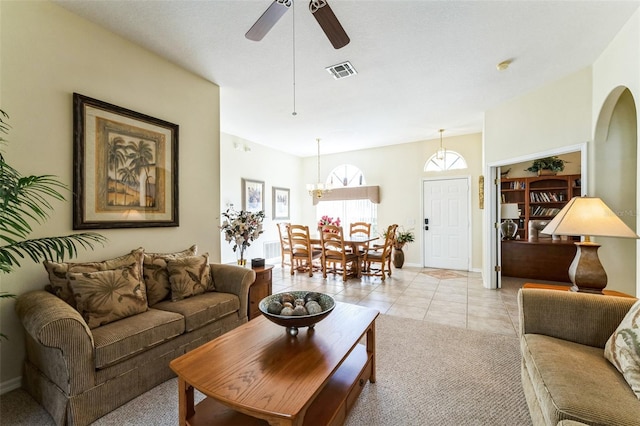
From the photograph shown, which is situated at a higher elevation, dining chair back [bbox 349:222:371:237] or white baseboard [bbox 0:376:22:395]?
dining chair back [bbox 349:222:371:237]

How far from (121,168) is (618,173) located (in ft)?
15.9

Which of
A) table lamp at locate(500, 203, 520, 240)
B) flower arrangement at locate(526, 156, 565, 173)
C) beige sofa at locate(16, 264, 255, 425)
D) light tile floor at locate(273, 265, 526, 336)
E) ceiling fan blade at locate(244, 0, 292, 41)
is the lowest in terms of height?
light tile floor at locate(273, 265, 526, 336)

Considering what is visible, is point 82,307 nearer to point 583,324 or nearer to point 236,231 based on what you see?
point 236,231

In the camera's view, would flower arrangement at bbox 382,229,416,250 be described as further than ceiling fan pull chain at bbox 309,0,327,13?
Yes

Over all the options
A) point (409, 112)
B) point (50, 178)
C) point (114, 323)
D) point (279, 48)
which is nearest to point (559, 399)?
point (114, 323)

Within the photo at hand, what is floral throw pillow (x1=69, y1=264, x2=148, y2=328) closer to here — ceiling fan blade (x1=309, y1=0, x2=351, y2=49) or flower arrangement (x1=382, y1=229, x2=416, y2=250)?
ceiling fan blade (x1=309, y1=0, x2=351, y2=49)

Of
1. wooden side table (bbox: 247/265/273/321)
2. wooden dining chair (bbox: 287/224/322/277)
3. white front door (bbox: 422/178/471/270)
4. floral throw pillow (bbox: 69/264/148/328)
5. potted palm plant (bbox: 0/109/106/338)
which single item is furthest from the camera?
white front door (bbox: 422/178/471/270)

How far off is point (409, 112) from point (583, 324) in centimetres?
351

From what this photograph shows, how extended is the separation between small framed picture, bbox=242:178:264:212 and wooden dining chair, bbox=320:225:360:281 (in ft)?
6.14

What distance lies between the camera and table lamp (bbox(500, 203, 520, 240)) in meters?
5.07

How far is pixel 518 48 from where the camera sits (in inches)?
103

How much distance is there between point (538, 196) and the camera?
17.3 ft

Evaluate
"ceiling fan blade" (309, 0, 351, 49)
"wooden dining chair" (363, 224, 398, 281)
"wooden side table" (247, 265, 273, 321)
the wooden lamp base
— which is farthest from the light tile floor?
"ceiling fan blade" (309, 0, 351, 49)

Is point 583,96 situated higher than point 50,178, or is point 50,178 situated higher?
point 583,96
